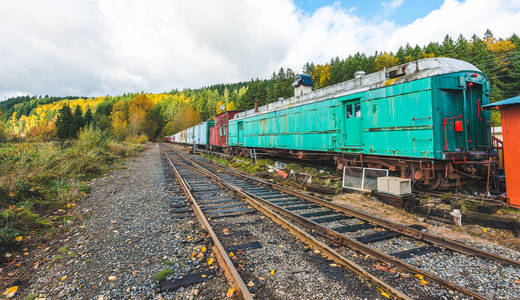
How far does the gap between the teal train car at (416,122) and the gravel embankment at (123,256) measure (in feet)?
19.9

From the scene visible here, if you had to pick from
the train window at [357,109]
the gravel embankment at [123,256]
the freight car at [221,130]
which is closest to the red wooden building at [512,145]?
the train window at [357,109]

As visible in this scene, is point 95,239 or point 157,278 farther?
point 95,239

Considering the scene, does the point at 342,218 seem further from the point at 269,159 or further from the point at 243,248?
the point at 269,159

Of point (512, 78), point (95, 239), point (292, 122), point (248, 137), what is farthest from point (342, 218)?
point (512, 78)

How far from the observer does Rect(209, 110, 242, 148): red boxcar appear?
20.5 m

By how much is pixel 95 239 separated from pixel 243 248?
114 inches

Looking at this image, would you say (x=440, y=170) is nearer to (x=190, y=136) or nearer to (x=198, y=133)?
(x=198, y=133)

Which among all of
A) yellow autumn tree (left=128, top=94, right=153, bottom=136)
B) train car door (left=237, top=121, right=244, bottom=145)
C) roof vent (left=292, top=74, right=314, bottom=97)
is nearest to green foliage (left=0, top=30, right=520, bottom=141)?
yellow autumn tree (left=128, top=94, right=153, bottom=136)

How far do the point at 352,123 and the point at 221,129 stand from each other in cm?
1561

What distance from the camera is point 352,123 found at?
834cm

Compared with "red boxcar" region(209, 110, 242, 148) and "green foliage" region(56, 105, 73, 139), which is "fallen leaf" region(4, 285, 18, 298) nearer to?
"red boxcar" region(209, 110, 242, 148)

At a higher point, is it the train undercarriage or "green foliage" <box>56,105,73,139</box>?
"green foliage" <box>56,105,73,139</box>

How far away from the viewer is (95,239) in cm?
436

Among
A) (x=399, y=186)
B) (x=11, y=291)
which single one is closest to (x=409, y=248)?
(x=399, y=186)
